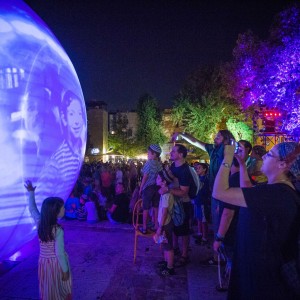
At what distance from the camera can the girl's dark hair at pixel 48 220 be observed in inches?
108

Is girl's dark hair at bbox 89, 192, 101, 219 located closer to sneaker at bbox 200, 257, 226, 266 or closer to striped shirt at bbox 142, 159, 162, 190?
striped shirt at bbox 142, 159, 162, 190

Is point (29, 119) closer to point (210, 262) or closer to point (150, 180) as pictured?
point (150, 180)

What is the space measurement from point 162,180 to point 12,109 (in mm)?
2374

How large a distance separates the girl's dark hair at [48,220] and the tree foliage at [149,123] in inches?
1295

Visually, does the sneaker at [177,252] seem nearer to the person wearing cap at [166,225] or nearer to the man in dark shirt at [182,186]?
the man in dark shirt at [182,186]

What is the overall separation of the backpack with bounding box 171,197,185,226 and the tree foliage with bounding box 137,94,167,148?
31.1 metres

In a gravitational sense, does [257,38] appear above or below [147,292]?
above

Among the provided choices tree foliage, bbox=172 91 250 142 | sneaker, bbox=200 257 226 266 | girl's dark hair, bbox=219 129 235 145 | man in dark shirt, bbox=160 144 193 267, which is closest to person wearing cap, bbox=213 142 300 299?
→ girl's dark hair, bbox=219 129 235 145

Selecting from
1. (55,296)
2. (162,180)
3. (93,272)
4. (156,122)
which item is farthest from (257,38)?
(156,122)

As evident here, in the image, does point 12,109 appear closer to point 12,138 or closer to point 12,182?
point 12,138

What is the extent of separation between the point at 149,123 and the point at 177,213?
31.7 m

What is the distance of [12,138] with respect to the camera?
291cm

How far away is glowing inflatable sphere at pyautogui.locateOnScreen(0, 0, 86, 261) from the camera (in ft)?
9.58

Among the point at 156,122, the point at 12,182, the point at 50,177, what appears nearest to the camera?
the point at 12,182
